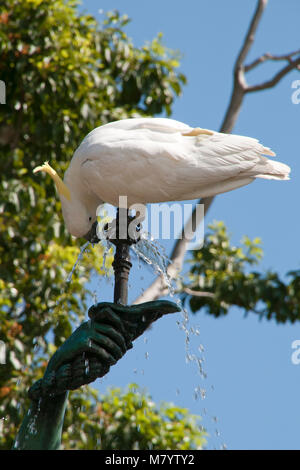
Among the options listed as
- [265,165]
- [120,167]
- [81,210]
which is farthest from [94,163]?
[265,165]

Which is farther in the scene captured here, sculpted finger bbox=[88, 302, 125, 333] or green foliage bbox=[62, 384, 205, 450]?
green foliage bbox=[62, 384, 205, 450]

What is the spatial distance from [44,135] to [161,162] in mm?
3195

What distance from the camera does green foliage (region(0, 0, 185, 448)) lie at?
205 inches

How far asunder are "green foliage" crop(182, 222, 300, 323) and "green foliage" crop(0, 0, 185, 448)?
1254mm

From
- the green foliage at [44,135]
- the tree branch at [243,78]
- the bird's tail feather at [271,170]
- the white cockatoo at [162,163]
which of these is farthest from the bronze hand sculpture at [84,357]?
the tree branch at [243,78]

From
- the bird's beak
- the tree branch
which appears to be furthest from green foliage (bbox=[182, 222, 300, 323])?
the bird's beak

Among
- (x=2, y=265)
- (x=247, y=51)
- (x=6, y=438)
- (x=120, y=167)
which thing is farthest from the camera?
(x=247, y=51)

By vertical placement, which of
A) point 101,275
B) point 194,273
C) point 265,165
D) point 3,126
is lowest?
point 265,165

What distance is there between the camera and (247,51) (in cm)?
646

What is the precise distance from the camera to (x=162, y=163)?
2.58 meters

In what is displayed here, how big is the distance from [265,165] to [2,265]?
2.93m

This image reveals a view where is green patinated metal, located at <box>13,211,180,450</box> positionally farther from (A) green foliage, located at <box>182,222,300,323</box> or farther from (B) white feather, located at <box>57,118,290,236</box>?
(A) green foliage, located at <box>182,222,300,323</box>

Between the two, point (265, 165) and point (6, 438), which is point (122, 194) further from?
point (6, 438)

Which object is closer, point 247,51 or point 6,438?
point 6,438
